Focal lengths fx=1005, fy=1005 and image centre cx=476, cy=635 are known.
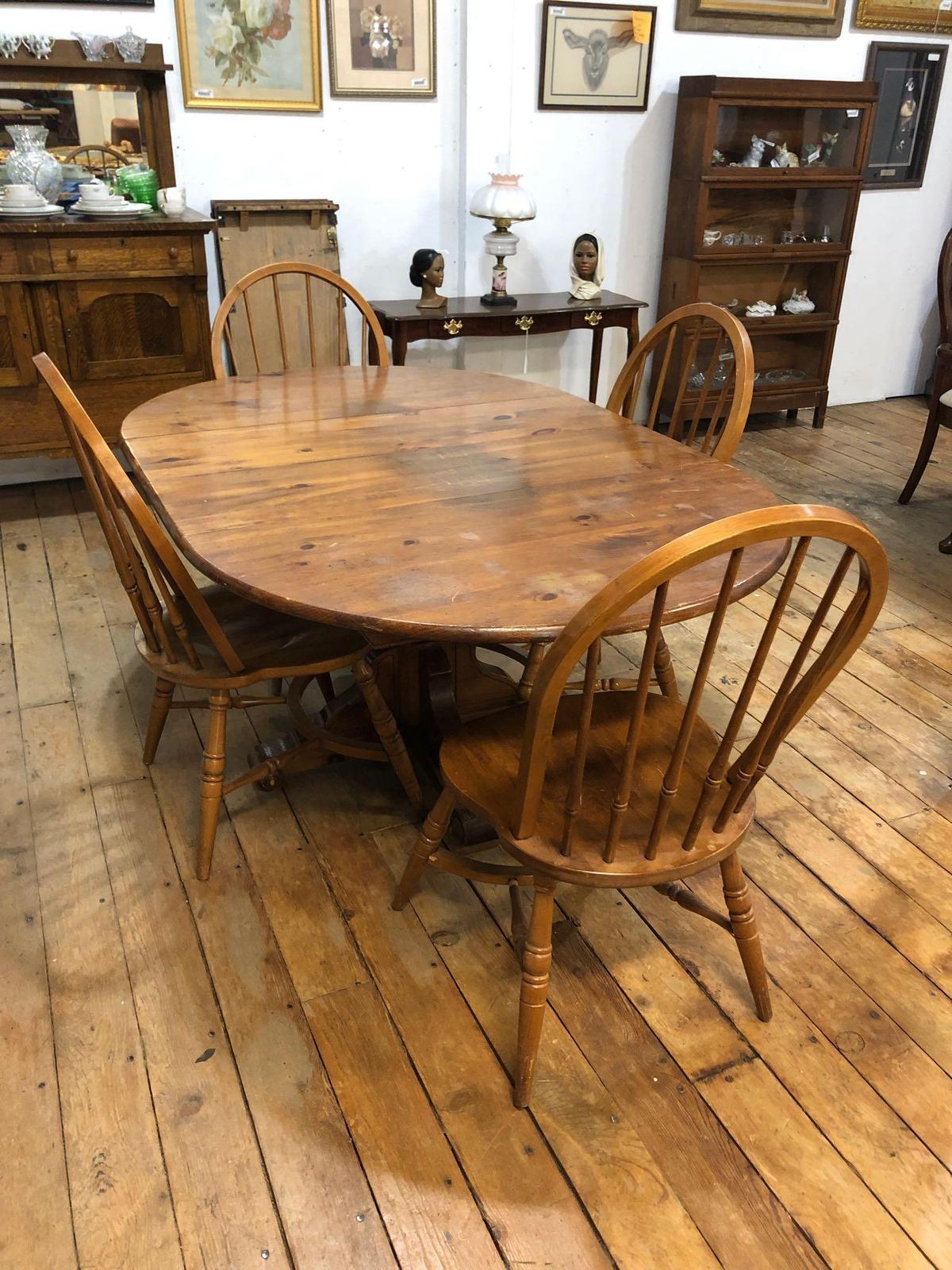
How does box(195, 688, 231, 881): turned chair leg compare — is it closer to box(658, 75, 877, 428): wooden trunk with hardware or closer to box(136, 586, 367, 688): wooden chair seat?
box(136, 586, 367, 688): wooden chair seat

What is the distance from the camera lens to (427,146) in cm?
368

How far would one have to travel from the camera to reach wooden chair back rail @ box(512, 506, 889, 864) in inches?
41.6

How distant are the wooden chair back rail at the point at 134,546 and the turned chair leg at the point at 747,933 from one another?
884 millimetres

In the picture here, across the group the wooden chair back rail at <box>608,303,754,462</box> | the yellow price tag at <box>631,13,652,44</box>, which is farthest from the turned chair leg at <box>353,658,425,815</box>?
the yellow price tag at <box>631,13,652,44</box>

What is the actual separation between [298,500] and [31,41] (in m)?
2.25

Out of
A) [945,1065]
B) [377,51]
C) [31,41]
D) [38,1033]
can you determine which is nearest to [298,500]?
[38,1033]

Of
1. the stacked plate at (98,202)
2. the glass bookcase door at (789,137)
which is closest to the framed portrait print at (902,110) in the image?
the glass bookcase door at (789,137)

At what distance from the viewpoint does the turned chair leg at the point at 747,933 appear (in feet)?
4.95

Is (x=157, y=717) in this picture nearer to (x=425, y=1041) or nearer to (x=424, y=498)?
(x=424, y=498)

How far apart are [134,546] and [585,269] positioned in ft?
8.57

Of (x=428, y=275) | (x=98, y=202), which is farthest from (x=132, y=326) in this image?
(x=428, y=275)

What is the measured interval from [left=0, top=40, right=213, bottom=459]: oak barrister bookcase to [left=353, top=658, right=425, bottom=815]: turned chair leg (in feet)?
5.86

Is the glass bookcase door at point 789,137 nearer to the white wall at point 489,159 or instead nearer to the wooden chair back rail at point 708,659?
the white wall at point 489,159

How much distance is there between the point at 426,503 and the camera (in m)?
1.68
